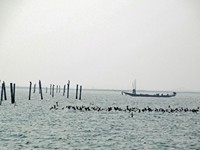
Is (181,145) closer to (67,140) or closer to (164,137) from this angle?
(164,137)

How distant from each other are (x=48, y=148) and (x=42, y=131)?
12.1 metres

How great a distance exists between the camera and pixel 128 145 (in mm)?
40344

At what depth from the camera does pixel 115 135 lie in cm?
4719

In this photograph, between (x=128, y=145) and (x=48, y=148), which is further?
(x=128, y=145)

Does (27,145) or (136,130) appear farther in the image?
(136,130)

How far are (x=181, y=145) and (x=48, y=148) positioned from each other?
13.1 meters

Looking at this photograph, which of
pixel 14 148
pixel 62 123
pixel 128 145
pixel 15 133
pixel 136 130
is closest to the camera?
pixel 14 148

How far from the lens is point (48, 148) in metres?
37.3

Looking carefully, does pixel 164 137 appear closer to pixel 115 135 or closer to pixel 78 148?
pixel 115 135

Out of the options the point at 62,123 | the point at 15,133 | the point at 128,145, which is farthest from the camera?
the point at 62,123

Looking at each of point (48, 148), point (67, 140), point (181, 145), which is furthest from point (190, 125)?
point (48, 148)

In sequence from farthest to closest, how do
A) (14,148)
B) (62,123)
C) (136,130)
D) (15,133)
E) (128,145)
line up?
(62,123) → (136,130) → (15,133) → (128,145) → (14,148)

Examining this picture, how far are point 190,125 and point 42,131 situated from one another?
79.0 feet

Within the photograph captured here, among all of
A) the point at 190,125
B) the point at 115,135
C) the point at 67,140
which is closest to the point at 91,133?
the point at 115,135
